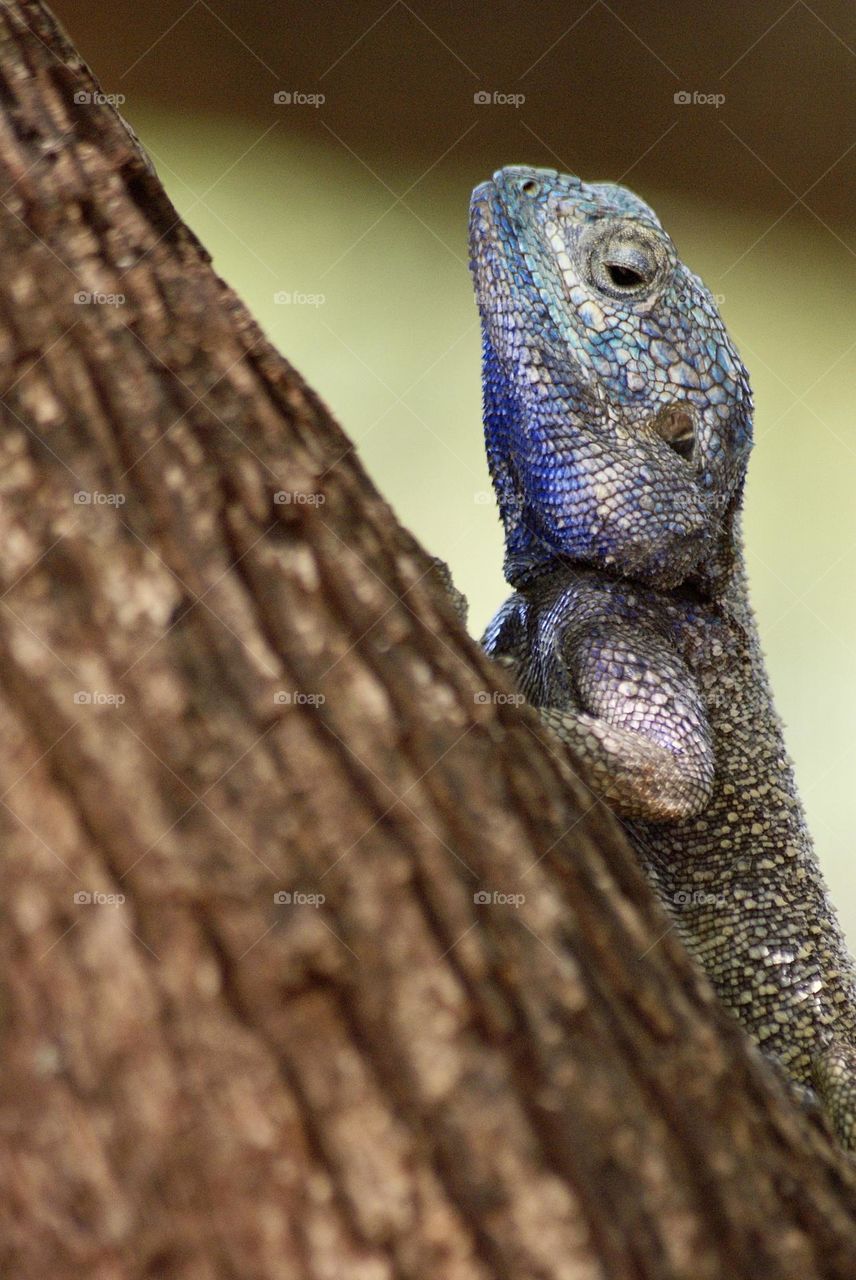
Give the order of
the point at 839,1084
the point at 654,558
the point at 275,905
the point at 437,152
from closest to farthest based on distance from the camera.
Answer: the point at 275,905 < the point at 839,1084 < the point at 654,558 < the point at 437,152

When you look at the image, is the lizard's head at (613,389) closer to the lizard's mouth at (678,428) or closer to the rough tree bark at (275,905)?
the lizard's mouth at (678,428)

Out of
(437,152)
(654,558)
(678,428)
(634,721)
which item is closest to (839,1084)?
(634,721)

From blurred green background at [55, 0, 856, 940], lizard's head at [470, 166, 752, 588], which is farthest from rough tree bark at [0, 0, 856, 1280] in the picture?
blurred green background at [55, 0, 856, 940]

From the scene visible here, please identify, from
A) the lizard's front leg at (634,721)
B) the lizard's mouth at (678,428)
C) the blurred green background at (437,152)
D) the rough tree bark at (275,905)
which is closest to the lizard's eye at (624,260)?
the lizard's mouth at (678,428)

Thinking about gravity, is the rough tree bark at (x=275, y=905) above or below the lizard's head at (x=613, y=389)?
below

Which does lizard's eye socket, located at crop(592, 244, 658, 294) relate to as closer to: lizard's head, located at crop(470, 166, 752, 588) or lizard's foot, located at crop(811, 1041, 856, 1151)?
lizard's head, located at crop(470, 166, 752, 588)

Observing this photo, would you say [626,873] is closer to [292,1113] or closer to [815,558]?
[292,1113]

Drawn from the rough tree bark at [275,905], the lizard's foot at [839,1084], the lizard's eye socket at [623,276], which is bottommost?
the lizard's foot at [839,1084]

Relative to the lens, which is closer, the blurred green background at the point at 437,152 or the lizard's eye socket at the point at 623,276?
the lizard's eye socket at the point at 623,276

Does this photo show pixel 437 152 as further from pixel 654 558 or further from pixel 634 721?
pixel 634 721
